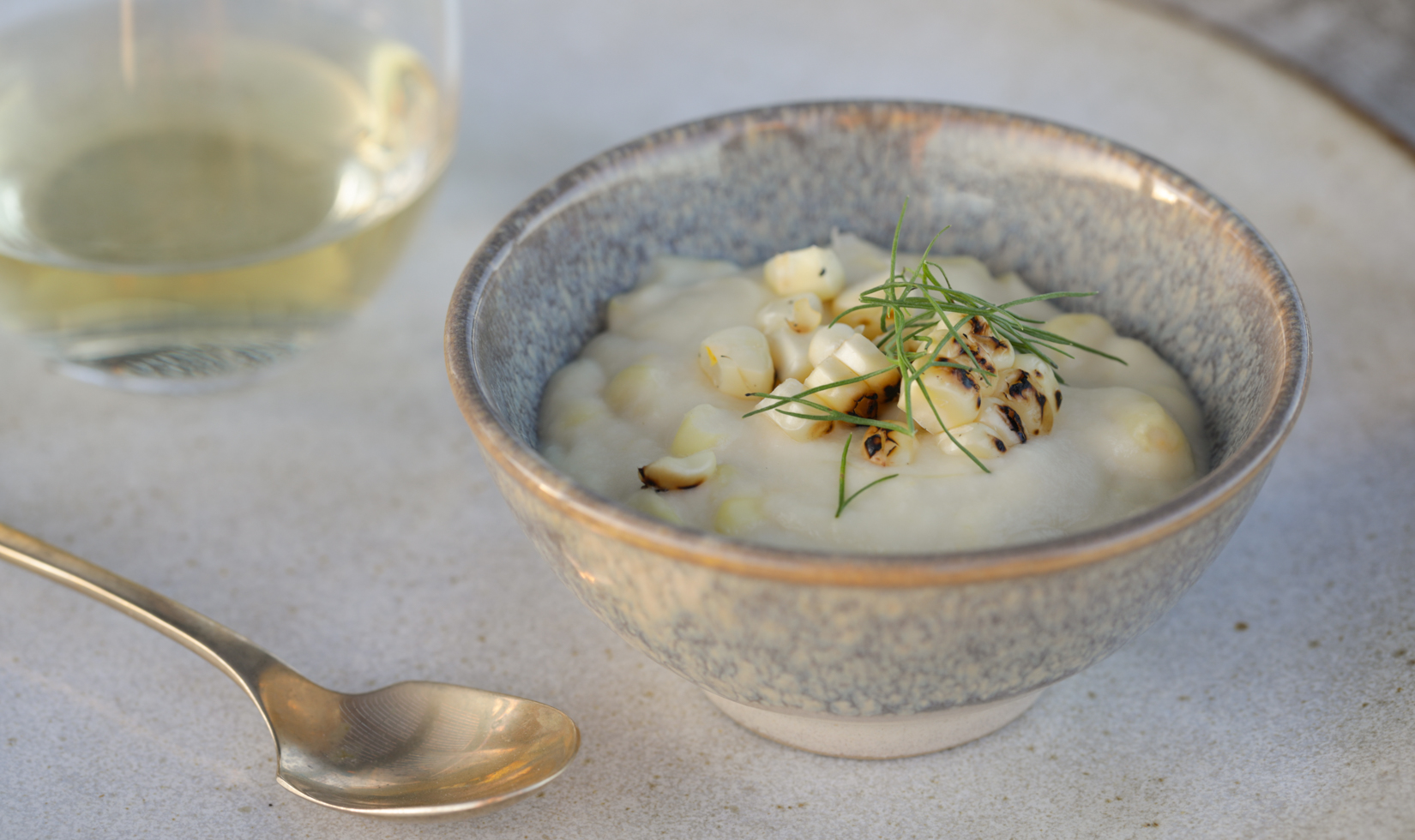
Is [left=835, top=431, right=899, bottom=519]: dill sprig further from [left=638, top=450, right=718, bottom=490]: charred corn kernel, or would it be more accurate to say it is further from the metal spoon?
the metal spoon

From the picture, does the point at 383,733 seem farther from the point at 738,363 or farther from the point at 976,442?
the point at 976,442

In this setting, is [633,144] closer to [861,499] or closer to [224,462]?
[861,499]

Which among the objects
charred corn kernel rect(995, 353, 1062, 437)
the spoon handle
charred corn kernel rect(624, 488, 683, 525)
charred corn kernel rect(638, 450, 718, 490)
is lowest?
the spoon handle

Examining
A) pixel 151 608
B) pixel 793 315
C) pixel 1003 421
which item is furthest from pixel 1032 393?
pixel 151 608

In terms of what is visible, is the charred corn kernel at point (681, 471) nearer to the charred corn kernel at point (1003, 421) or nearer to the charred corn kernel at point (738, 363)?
the charred corn kernel at point (738, 363)

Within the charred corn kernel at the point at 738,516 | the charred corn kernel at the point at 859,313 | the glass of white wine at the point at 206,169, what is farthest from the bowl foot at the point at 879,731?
the glass of white wine at the point at 206,169

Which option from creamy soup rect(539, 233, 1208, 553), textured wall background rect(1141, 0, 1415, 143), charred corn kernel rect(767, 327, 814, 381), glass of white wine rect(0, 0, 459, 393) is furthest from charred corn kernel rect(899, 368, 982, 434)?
textured wall background rect(1141, 0, 1415, 143)
